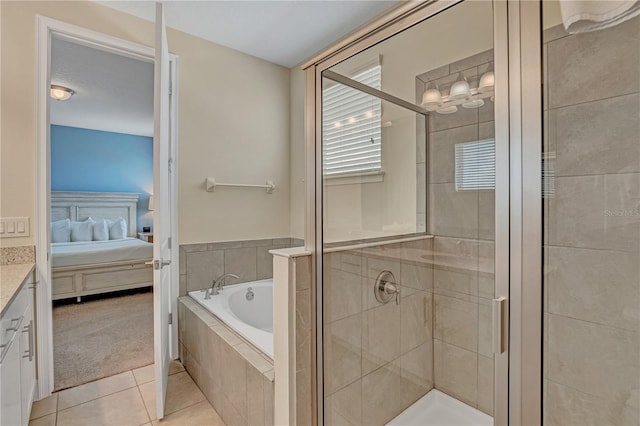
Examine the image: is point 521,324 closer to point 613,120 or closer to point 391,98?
point 613,120

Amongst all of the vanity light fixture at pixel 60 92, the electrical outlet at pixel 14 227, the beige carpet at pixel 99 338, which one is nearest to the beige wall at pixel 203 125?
the electrical outlet at pixel 14 227

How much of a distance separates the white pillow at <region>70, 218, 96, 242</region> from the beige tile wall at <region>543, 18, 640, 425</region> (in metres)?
6.03

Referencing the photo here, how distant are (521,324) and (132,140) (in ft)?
22.0

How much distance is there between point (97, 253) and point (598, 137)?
15.6 ft

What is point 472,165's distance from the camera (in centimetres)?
154

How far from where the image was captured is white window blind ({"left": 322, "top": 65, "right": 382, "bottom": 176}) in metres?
1.59

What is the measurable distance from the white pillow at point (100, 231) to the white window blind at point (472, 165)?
556 cm

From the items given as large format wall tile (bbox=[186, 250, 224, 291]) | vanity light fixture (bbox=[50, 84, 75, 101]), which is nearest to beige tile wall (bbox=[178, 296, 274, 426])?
large format wall tile (bbox=[186, 250, 224, 291])

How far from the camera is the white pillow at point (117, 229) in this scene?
213 inches

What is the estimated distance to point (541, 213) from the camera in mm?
865

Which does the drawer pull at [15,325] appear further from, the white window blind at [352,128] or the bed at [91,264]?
the bed at [91,264]

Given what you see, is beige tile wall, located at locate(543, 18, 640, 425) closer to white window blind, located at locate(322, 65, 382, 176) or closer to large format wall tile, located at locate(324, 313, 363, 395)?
large format wall tile, located at locate(324, 313, 363, 395)

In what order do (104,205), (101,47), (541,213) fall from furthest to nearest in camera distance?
(104,205)
(101,47)
(541,213)

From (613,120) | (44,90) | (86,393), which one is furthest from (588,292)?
(44,90)
